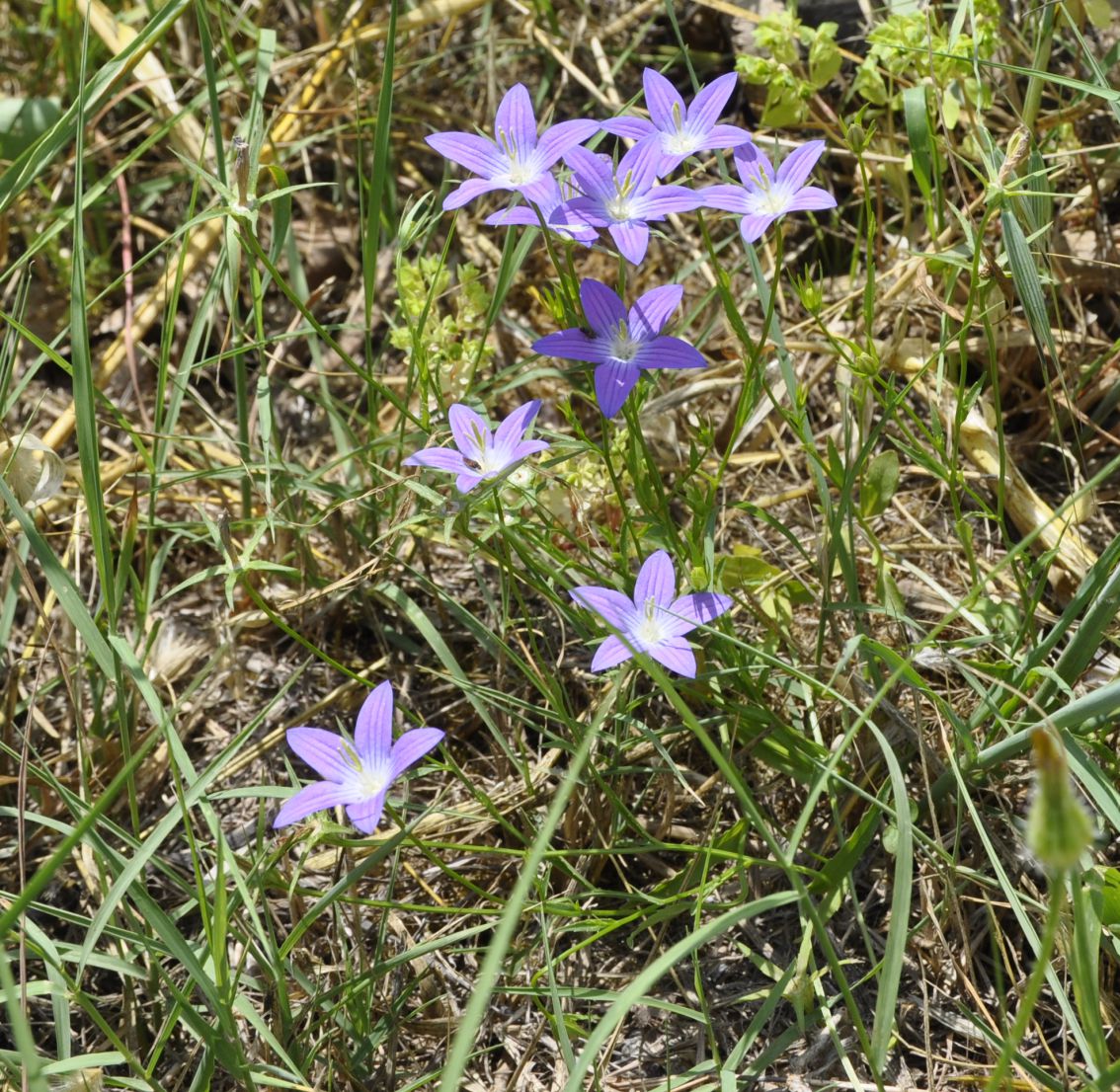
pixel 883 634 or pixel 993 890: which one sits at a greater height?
pixel 883 634

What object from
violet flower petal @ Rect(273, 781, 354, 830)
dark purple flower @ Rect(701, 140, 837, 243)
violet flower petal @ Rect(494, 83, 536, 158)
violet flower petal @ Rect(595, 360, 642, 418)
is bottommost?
violet flower petal @ Rect(273, 781, 354, 830)

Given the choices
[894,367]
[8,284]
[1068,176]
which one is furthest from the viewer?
[8,284]

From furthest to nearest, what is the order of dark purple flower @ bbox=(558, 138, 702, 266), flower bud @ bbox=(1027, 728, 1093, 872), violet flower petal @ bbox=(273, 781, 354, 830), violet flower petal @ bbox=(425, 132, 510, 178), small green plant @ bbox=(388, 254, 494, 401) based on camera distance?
1. small green plant @ bbox=(388, 254, 494, 401)
2. violet flower petal @ bbox=(425, 132, 510, 178)
3. dark purple flower @ bbox=(558, 138, 702, 266)
4. violet flower petal @ bbox=(273, 781, 354, 830)
5. flower bud @ bbox=(1027, 728, 1093, 872)

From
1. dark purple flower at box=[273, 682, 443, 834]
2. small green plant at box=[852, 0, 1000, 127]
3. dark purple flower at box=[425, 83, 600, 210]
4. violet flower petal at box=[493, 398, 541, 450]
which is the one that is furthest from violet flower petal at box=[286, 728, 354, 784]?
small green plant at box=[852, 0, 1000, 127]

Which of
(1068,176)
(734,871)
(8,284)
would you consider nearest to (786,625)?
(734,871)

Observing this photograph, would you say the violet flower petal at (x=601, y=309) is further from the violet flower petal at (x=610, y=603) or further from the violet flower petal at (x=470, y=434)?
the violet flower petal at (x=610, y=603)

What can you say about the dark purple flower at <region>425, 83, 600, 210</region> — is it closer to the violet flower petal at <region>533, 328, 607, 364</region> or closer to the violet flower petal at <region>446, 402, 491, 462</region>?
the violet flower petal at <region>533, 328, 607, 364</region>

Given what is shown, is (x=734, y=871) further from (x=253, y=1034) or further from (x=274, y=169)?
(x=274, y=169)

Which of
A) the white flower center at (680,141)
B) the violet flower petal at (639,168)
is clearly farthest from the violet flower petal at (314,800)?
the white flower center at (680,141)
